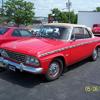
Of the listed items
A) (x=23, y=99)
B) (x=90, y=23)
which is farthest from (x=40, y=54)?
(x=90, y=23)

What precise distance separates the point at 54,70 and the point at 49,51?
2.34 ft

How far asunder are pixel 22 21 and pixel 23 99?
30142 mm

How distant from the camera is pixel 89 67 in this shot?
8438 millimetres

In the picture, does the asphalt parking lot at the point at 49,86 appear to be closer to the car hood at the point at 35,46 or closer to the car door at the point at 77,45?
the car door at the point at 77,45

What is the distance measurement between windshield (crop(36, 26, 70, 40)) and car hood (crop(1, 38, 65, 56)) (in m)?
0.24

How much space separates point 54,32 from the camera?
24.2 ft

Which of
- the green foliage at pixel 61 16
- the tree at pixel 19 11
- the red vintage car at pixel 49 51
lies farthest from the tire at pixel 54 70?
the green foliage at pixel 61 16

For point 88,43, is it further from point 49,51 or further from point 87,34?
point 49,51

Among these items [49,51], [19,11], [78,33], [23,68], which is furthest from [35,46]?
[19,11]

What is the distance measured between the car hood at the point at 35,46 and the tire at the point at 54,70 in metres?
0.46

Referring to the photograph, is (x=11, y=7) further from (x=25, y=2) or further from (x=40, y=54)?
(x=40, y=54)

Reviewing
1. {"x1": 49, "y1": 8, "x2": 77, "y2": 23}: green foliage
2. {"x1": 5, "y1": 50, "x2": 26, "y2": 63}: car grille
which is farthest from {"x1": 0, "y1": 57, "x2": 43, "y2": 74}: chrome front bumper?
{"x1": 49, "y1": 8, "x2": 77, "y2": 23}: green foliage

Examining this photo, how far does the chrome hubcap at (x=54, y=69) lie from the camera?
21.4ft

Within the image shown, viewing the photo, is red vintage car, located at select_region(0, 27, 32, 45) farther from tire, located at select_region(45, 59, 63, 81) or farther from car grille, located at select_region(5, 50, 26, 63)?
tire, located at select_region(45, 59, 63, 81)
